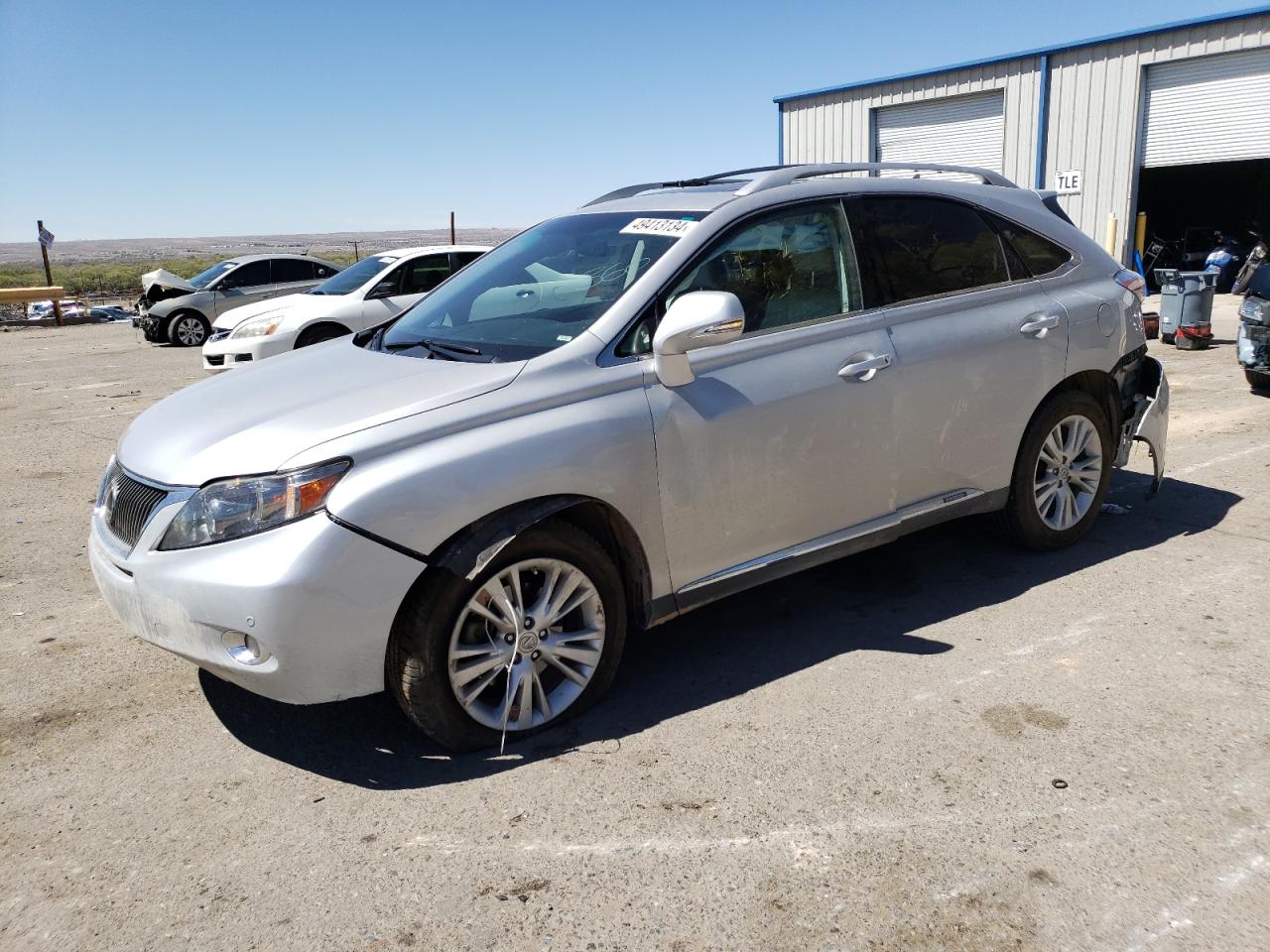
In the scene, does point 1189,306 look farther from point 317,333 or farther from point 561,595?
point 561,595

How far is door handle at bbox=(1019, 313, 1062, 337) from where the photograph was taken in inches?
184

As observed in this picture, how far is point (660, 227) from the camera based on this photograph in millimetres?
4055

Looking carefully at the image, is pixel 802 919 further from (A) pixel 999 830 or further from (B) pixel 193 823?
(B) pixel 193 823

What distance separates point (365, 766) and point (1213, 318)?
600 inches

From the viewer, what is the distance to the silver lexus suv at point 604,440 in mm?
3146

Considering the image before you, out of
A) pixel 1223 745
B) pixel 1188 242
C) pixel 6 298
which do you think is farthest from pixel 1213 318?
pixel 6 298

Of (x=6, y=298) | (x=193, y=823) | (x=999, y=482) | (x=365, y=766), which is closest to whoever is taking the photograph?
(x=193, y=823)

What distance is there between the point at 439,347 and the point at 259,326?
8.84 meters

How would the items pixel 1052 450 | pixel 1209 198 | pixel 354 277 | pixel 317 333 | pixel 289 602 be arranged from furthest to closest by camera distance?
pixel 1209 198
pixel 354 277
pixel 317 333
pixel 1052 450
pixel 289 602

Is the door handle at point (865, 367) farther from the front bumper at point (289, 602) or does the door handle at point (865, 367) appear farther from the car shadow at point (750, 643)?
the front bumper at point (289, 602)

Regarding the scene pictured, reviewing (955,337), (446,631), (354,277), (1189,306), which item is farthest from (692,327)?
(1189,306)

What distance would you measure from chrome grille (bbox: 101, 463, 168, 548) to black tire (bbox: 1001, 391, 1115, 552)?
11.9ft

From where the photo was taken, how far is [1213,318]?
15102mm

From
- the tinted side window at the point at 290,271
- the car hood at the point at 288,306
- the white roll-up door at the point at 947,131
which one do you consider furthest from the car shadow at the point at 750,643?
the tinted side window at the point at 290,271
